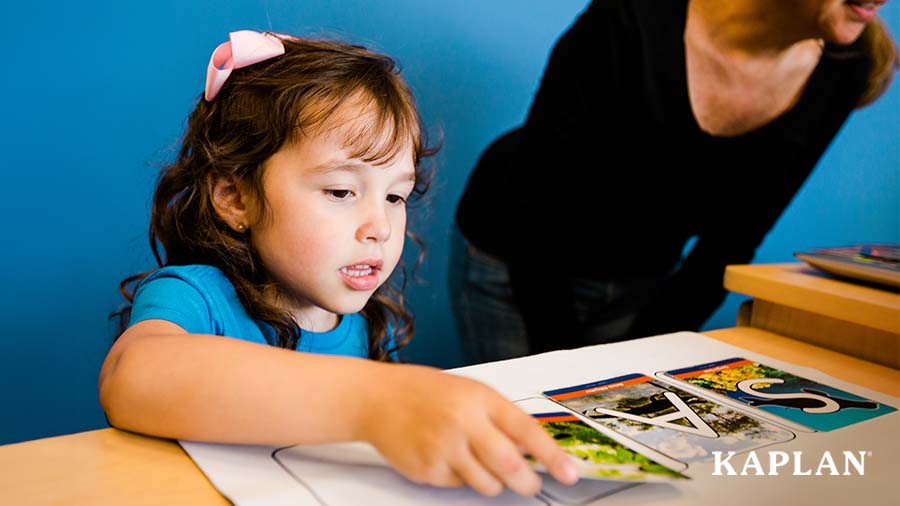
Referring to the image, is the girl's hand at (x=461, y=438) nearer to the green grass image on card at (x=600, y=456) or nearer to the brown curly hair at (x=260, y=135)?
the green grass image on card at (x=600, y=456)

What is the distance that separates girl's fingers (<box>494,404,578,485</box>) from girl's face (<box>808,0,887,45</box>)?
1.47 meters

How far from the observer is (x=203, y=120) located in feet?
3.21

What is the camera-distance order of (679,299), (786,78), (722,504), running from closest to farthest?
(722,504) < (786,78) < (679,299)

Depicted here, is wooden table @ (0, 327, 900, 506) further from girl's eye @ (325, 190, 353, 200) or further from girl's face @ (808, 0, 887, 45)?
girl's face @ (808, 0, 887, 45)

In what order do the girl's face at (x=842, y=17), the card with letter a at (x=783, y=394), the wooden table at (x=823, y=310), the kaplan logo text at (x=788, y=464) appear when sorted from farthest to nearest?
the girl's face at (x=842, y=17)
the wooden table at (x=823, y=310)
the card with letter a at (x=783, y=394)
the kaplan logo text at (x=788, y=464)

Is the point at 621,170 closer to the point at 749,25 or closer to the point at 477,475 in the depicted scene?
the point at 749,25

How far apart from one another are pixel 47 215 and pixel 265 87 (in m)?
0.55

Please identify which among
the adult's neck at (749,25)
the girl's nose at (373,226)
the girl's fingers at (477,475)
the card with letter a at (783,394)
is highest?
the adult's neck at (749,25)

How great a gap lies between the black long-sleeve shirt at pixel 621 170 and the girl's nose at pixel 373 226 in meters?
0.70

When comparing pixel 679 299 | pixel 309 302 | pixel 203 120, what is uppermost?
pixel 203 120

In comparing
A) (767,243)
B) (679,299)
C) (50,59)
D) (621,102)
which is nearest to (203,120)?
(50,59)

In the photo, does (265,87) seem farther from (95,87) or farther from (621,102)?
(621,102)


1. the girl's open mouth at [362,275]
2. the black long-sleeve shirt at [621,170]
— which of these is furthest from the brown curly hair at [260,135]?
the black long-sleeve shirt at [621,170]

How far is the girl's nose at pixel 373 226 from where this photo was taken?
33.2 inches
